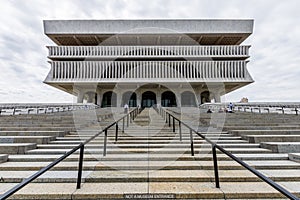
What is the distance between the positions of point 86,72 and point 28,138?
31.5 m

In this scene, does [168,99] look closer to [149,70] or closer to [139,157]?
[149,70]

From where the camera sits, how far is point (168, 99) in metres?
42.7

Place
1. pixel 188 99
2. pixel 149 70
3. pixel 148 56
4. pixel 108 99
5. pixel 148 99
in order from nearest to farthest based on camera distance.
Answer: pixel 149 70 → pixel 148 56 → pixel 188 99 → pixel 108 99 → pixel 148 99

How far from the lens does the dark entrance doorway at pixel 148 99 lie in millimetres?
42513

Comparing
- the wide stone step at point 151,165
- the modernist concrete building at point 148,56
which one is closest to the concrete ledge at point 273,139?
the wide stone step at point 151,165

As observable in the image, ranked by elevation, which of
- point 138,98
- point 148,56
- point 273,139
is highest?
point 148,56

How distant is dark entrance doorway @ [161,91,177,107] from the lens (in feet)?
139

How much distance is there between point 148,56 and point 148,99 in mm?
10300

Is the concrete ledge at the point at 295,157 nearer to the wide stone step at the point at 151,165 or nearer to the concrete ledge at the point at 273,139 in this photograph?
the wide stone step at the point at 151,165

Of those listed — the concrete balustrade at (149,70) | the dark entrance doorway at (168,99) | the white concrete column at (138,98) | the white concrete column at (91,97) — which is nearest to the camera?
the concrete balustrade at (149,70)

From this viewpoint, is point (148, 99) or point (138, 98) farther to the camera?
point (148, 99)

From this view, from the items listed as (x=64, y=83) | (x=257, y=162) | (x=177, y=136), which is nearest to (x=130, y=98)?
(x=64, y=83)

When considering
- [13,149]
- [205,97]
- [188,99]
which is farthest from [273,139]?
[205,97]

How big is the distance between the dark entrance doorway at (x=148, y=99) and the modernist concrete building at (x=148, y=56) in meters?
5.88
